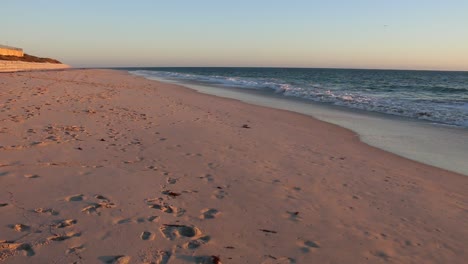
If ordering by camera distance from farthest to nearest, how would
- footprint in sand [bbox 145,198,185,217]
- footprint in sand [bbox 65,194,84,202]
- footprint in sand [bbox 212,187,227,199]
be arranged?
footprint in sand [bbox 212,187,227,199]
footprint in sand [bbox 65,194,84,202]
footprint in sand [bbox 145,198,185,217]

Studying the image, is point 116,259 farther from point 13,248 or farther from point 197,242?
point 13,248

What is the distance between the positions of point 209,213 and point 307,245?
1.16m

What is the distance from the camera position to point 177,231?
3.71m

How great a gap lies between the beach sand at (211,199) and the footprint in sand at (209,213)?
0.04ft

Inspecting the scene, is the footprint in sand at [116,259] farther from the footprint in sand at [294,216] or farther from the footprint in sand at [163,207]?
the footprint in sand at [294,216]

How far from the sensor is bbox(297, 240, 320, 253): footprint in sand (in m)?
3.54

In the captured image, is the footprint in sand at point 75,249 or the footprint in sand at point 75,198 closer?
the footprint in sand at point 75,249

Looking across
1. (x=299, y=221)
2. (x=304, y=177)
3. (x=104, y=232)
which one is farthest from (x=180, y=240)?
(x=304, y=177)

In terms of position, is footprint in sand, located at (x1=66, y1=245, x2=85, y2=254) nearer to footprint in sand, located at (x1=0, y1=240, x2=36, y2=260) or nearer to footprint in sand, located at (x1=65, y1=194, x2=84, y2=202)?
footprint in sand, located at (x1=0, y1=240, x2=36, y2=260)

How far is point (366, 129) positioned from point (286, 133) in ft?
10.4

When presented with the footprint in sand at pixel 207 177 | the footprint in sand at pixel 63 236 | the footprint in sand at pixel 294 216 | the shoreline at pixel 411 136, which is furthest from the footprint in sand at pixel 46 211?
the shoreline at pixel 411 136

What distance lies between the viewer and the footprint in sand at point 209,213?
4105 millimetres

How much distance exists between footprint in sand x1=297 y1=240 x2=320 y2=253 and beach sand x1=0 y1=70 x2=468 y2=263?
2cm

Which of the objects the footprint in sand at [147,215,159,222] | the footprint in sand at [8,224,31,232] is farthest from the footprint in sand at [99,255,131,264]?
the footprint in sand at [8,224,31,232]
